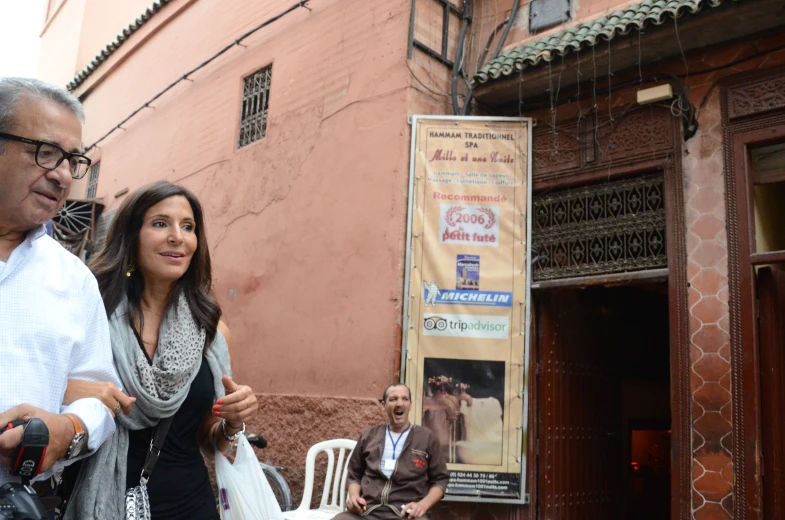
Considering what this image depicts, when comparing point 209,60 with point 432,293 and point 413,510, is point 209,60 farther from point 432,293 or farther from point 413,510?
point 413,510

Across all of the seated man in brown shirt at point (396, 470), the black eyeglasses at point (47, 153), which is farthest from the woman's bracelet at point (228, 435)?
the seated man in brown shirt at point (396, 470)

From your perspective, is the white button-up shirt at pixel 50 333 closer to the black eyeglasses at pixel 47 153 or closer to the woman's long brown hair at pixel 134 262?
the black eyeglasses at pixel 47 153

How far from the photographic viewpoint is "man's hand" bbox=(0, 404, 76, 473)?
1.30 metres

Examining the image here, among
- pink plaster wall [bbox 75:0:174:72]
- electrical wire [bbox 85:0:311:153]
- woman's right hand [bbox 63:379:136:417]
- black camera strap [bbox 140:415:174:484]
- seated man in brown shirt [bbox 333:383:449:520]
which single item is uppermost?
pink plaster wall [bbox 75:0:174:72]

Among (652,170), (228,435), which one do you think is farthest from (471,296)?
(228,435)

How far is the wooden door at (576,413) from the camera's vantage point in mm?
6086

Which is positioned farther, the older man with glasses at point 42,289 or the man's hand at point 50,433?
the older man with glasses at point 42,289

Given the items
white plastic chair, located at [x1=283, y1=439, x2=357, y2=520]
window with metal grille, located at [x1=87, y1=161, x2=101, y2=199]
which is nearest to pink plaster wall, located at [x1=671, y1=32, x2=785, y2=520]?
white plastic chair, located at [x1=283, y1=439, x2=357, y2=520]

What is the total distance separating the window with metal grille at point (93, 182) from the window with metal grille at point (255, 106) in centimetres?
541

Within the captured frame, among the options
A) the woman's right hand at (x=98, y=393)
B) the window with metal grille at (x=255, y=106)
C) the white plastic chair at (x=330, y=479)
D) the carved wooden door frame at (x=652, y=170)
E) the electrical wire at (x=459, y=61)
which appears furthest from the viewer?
the window with metal grille at (x=255, y=106)

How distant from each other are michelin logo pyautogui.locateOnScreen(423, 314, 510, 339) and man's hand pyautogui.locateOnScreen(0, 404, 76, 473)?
4707 millimetres

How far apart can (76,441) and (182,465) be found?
22.1 inches

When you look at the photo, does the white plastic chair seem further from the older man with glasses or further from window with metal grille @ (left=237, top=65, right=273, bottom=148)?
the older man with glasses

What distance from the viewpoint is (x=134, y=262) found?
2.12 metres
